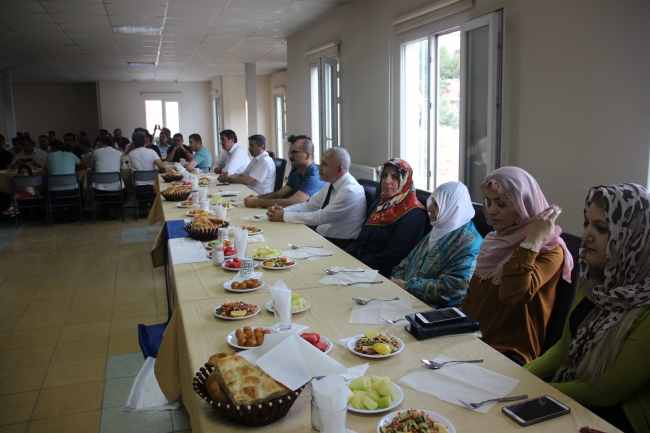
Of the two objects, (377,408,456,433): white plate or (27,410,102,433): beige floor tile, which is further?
(27,410,102,433): beige floor tile

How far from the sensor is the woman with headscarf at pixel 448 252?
7.41 ft

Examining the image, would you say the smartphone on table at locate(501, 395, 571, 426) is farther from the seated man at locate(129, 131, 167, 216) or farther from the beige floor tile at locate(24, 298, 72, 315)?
the seated man at locate(129, 131, 167, 216)

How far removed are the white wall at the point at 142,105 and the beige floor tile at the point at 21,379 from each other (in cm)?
1360

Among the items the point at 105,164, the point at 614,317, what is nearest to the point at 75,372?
the point at 614,317

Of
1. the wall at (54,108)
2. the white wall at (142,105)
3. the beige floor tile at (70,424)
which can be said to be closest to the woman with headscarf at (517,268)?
the beige floor tile at (70,424)

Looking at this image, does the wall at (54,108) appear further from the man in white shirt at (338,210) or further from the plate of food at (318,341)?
the plate of food at (318,341)

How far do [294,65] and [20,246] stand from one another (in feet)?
15.3

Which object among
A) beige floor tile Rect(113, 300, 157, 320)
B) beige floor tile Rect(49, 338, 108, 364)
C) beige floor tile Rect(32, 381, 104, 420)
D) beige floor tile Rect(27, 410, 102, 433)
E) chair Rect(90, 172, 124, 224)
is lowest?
beige floor tile Rect(27, 410, 102, 433)

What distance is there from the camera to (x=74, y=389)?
278cm

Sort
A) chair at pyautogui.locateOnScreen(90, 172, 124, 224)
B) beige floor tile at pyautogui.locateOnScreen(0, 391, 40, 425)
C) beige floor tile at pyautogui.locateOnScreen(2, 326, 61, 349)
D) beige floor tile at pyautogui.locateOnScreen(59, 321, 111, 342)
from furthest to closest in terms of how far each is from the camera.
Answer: chair at pyautogui.locateOnScreen(90, 172, 124, 224), beige floor tile at pyautogui.locateOnScreen(59, 321, 111, 342), beige floor tile at pyautogui.locateOnScreen(2, 326, 61, 349), beige floor tile at pyautogui.locateOnScreen(0, 391, 40, 425)

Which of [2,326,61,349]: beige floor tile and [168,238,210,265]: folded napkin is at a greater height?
[168,238,210,265]: folded napkin

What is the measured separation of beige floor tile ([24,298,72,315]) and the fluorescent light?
438 centimetres

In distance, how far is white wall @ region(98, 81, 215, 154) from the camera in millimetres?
15578

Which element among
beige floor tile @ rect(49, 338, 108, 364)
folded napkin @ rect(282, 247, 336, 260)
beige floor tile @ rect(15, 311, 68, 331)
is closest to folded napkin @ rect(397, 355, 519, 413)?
folded napkin @ rect(282, 247, 336, 260)
